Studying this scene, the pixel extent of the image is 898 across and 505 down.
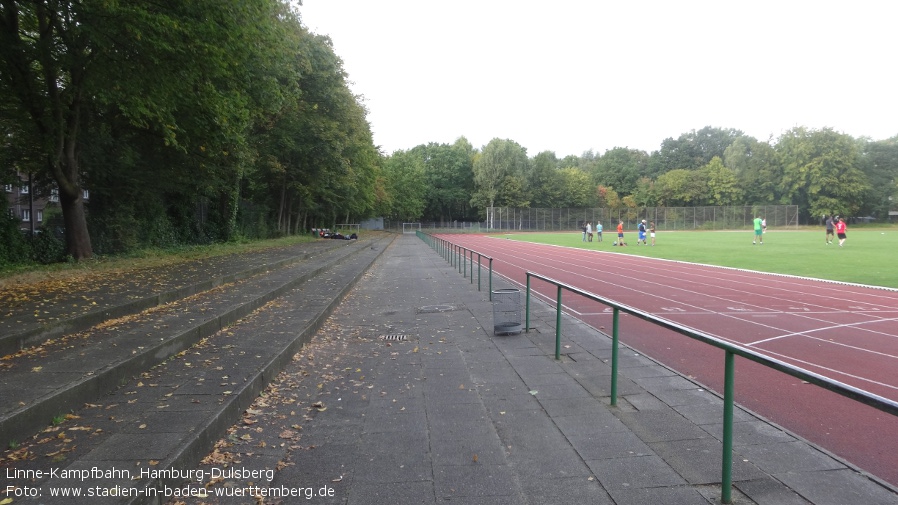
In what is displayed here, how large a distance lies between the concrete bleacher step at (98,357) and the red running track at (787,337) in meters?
5.85

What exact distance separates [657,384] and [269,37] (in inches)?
530

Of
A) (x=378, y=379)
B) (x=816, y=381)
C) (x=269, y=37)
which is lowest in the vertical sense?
(x=378, y=379)

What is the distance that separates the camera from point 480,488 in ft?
10.9

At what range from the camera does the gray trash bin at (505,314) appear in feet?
26.0

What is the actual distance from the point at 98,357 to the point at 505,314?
517 cm

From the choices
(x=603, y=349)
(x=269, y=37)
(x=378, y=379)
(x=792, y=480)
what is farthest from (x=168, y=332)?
(x=269, y=37)

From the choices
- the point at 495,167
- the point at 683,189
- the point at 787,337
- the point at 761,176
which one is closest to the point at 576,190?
the point at 683,189

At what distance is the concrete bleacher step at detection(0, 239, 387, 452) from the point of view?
12.6ft

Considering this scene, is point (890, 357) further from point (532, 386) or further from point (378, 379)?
point (378, 379)

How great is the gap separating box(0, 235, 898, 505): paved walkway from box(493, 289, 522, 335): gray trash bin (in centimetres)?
88

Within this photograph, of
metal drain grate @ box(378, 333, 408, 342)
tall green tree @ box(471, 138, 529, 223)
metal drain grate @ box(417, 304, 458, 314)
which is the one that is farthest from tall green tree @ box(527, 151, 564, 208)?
metal drain grate @ box(378, 333, 408, 342)

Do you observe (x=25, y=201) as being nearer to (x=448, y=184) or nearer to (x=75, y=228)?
(x=75, y=228)

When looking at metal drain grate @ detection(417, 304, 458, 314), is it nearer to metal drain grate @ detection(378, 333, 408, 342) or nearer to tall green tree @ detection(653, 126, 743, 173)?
metal drain grate @ detection(378, 333, 408, 342)

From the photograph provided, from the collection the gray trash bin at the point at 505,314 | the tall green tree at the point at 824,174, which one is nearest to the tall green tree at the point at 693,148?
the tall green tree at the point at 824,174
